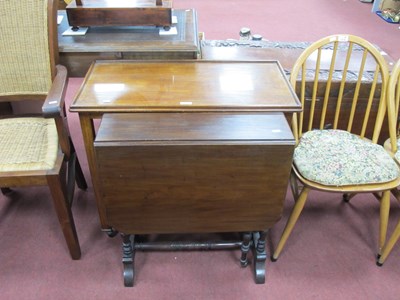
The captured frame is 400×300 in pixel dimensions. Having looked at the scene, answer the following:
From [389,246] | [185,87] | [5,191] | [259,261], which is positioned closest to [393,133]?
[389,246]

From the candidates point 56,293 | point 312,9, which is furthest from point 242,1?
point 56,293

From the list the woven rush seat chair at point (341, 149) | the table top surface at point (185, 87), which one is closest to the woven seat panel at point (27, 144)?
the table top surface at point (185, 87)

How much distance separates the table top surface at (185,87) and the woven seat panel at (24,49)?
23cm

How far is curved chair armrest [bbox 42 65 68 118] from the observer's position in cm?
114

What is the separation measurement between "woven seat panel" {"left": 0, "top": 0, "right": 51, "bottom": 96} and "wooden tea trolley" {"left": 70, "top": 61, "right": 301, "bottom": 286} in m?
0.25

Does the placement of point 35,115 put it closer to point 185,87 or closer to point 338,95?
point 185,87

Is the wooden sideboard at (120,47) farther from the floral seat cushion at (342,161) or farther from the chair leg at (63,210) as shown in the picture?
the floral seat cushion at (342,161)

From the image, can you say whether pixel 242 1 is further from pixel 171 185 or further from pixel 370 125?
pixel 171 185

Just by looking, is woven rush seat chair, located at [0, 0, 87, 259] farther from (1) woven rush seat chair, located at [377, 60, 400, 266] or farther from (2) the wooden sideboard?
(1) woven rush seat chair, located at [377, 60, 400, 266]

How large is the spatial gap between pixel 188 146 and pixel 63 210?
0.61 m

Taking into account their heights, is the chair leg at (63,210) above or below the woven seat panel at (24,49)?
below

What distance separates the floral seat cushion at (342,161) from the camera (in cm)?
125

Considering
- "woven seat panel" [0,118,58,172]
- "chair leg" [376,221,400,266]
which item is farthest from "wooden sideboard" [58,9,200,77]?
"chair leg" [376,221,400,266]

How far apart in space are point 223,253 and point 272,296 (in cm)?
27
